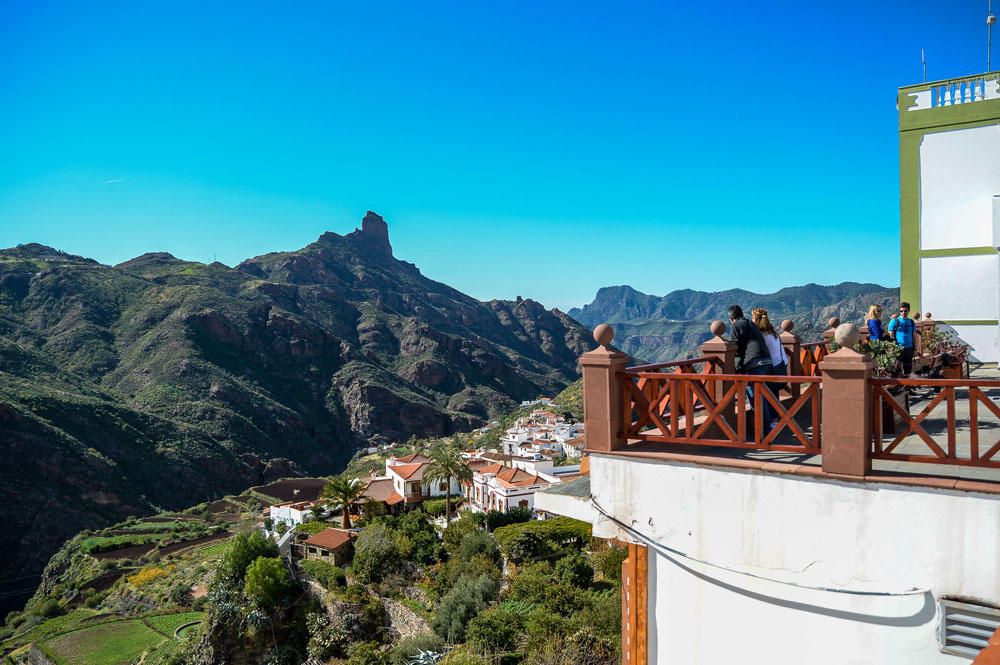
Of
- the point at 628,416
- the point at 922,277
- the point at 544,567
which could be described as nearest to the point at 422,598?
the point at 544,567

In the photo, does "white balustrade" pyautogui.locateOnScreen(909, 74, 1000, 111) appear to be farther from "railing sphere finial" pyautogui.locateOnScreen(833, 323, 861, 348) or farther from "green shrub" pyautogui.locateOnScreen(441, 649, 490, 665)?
"green shrub" pyautogui.locateOnScreen(441, 649, 490, 665)

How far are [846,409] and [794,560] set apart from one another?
97 cm

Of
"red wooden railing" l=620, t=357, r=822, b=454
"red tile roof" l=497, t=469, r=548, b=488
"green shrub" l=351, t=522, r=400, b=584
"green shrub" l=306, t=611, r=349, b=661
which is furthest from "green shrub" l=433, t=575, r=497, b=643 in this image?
"red wooden railing" l=620, t=357, r=822, b=454

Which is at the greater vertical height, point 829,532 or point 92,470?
point 829,532

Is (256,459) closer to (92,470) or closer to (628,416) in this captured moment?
(92,470)

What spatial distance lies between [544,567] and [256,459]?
192 ft

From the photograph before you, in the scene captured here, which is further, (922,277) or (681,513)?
(922,277)

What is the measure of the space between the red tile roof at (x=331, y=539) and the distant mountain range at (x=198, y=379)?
110ft

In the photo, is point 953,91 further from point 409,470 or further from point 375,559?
point 409,470

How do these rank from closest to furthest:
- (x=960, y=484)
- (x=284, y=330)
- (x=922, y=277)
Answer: (x=960, y=484)
(x=922, y=277)
(x=284, y=330)

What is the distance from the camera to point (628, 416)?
4574 mm

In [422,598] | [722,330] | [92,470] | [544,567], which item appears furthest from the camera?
[92,470]

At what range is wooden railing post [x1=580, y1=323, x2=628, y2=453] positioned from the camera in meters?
4.45

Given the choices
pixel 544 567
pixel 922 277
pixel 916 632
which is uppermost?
pixel 922 277
